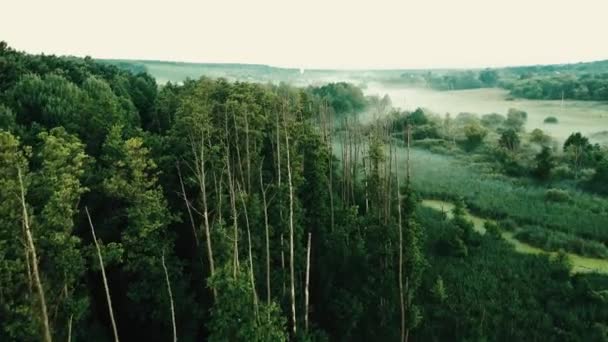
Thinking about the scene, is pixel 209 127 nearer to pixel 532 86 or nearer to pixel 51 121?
pixel 51 121

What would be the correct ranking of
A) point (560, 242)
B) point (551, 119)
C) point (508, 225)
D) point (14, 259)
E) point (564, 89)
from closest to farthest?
1. point (14, 259)
2. point (560, 242)
3. point (508, 225)
4. point (551, 119)
5. point (564, 89)

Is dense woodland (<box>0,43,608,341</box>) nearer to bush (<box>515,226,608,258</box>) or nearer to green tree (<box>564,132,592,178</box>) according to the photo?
bush (<box>515,226,608,258</box>)

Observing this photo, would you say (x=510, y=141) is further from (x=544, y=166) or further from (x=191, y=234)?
(x=191, y=234)

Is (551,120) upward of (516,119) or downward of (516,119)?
downward

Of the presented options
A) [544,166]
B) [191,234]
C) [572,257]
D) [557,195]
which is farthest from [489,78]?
[191,234]

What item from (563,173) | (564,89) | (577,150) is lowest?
(563,173)

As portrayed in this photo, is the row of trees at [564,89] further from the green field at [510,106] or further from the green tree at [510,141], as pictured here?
the green tree at [510,141]
